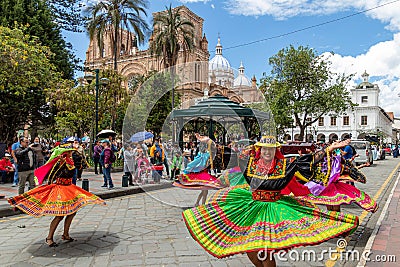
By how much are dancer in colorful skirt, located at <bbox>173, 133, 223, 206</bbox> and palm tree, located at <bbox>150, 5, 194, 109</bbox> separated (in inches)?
635

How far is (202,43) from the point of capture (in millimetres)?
44938

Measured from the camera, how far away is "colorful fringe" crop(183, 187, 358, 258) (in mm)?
3619

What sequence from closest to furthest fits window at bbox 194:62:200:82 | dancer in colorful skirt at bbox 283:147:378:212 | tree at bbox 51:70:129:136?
dancer in colorful skirt at bbox 283:147:378:212
window at bbox 194:62:200:82
tree at bbox 51:70:129:136

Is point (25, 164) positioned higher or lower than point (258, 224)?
higher

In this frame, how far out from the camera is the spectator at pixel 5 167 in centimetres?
1276

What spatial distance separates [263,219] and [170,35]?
Answer: 21319 millimetres

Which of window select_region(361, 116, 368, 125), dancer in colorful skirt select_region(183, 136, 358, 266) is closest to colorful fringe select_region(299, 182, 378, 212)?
dancer in colorful skirt select_region(183, 136, 358, 266)

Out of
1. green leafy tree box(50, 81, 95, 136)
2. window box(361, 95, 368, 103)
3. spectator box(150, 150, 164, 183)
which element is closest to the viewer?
spectator box(150, 150, 164, 183)

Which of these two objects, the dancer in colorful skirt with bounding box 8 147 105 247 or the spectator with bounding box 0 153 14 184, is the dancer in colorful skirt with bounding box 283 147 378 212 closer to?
the dancer in colorful skirt with bounding box 8 147 105 247

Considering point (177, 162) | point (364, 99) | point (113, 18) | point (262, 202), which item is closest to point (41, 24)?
point (113, 18)

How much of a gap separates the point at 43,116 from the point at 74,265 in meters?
23.9

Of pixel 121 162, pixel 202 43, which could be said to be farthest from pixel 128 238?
pixel 202 43

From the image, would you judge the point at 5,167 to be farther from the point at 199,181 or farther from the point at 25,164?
the point at 199,181

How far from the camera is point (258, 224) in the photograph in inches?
149
